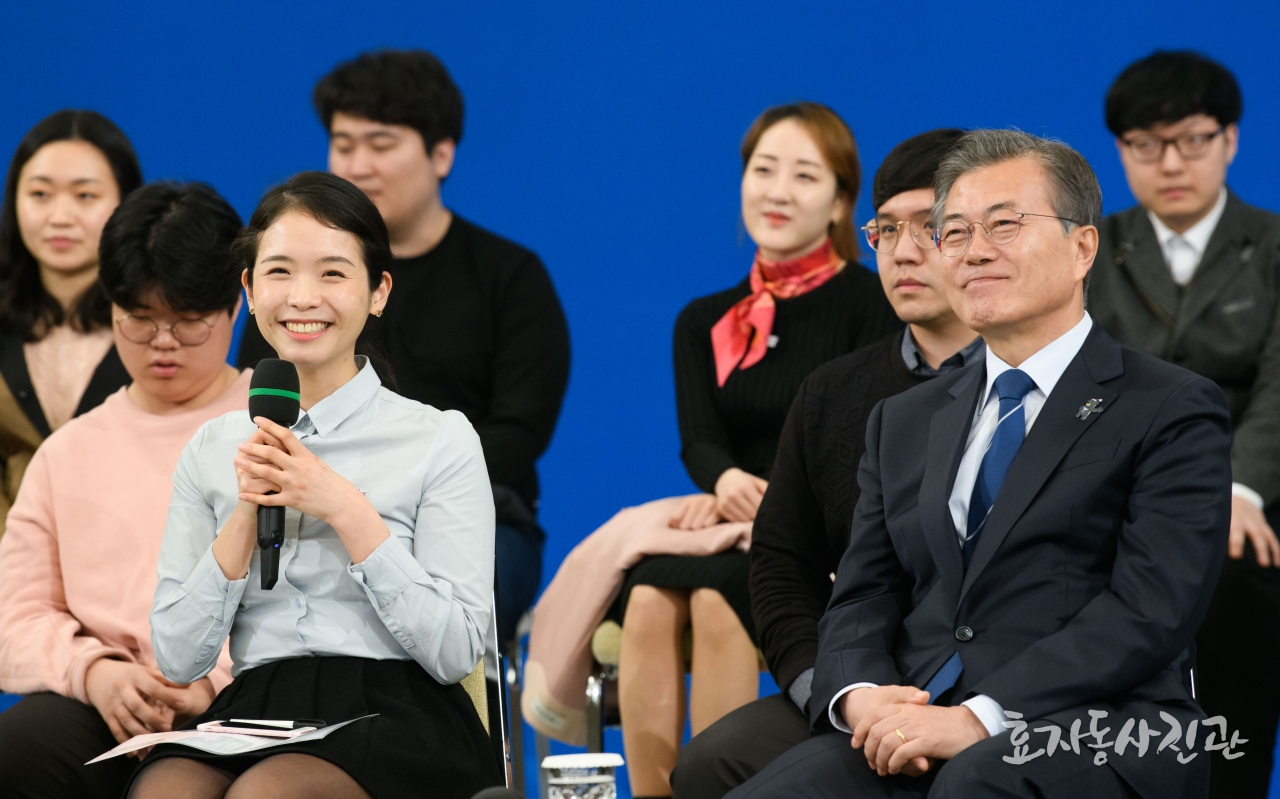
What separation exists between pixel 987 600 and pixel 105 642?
1.51 m

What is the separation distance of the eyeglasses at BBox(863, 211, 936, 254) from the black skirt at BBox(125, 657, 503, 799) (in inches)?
42.6

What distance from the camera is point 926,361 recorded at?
2.49 meters

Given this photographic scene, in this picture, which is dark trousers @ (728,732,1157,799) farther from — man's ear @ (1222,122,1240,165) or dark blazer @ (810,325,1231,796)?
man's ear @ (1222,122,1240,165)

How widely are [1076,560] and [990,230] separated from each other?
492 mm

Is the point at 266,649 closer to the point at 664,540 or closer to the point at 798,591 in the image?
the point at 798,591

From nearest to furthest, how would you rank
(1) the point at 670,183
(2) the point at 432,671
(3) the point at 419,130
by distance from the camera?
(2) the point at 432,671 < (3) the point at 419,130 < (1) the point at 670,183

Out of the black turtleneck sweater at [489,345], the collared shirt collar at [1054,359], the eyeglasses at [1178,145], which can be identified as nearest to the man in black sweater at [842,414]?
the collared shirt collar at [1054,359]

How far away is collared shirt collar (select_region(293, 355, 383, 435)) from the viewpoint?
2.13 m

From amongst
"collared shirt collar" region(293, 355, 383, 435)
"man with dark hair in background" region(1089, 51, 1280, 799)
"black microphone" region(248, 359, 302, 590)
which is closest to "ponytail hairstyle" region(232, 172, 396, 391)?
"collared shirt collar" region(293, 355, 383, 435)

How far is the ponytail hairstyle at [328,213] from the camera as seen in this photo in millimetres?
2137

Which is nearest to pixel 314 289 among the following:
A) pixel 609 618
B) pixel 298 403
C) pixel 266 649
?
pixel 298 403

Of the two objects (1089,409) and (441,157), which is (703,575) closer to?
(1089,409)

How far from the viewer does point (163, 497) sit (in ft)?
8.14

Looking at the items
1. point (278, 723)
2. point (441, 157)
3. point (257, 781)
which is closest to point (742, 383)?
point (441, 157)
